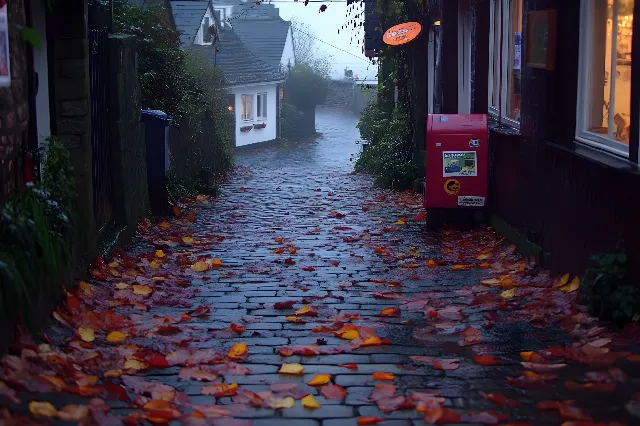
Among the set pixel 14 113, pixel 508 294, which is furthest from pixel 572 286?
pixel 14 113

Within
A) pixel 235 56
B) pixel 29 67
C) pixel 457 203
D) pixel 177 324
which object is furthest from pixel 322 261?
pixel 235 56

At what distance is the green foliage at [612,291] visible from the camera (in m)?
5.71

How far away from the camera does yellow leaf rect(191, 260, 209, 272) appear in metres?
8.37

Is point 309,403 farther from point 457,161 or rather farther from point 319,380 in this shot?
point 457,161

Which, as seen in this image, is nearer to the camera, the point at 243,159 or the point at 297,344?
the point at 297,344

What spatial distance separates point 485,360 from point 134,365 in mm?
1998

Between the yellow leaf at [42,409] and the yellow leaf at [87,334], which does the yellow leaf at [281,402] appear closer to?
the yellow leaf at [42,409]

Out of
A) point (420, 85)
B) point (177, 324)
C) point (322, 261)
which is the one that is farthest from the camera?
point (420, 85)

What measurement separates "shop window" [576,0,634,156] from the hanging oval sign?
26.5 feet

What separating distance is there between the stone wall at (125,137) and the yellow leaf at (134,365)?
400 cm

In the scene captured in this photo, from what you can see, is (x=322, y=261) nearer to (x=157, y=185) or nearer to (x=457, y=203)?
(x=457, y=203)

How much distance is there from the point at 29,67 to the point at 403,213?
6652 millimetres

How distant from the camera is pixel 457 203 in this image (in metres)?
10.2

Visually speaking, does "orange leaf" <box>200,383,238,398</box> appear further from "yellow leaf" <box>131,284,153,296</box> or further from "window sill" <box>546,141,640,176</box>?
"window sill" <box>546,141,640,176</box>
